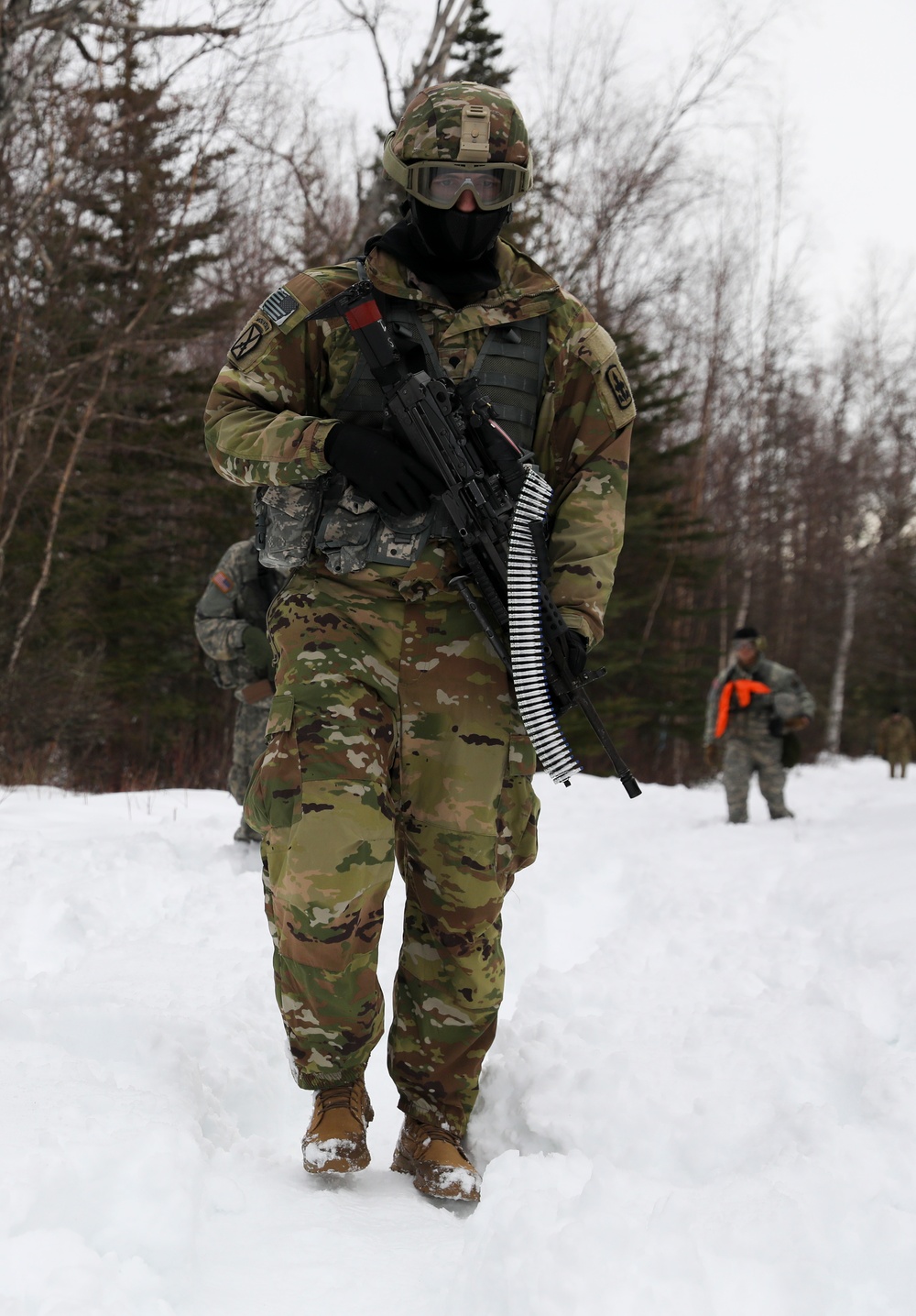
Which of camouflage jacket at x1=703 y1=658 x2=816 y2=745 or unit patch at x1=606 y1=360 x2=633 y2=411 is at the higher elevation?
unit patch at x1=606 y1=360 x2=633 y2=411

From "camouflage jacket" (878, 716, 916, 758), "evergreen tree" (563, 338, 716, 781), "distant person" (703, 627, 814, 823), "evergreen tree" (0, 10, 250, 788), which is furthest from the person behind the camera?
"camouflage jacket" (878, 716, 916, 758)

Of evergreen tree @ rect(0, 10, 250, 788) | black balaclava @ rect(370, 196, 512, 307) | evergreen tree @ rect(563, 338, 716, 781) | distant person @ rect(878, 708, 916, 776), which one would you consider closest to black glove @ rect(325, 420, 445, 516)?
black balaclava @ rect(370, 196, 512, 307)

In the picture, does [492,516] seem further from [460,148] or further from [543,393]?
[460,148]

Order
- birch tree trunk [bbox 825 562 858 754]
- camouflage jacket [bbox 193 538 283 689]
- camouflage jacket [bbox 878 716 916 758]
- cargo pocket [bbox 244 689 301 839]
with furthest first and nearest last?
birch tree trunk [bbox 825 562 858 754] → camouflage jacket [bbox 878 716 916 758] → camouflage jacket [bbox 193 538 283 689] → cargo pocket [bbox 244 689 301 839]

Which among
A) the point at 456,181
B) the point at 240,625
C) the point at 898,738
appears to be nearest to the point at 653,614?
the point at 898,738

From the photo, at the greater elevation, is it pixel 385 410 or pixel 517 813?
pixel 385 410

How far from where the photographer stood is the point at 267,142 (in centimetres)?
1259

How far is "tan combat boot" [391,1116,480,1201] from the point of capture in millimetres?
2223

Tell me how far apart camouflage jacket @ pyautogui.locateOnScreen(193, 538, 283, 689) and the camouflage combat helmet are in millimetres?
3197

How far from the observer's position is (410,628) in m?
2.40

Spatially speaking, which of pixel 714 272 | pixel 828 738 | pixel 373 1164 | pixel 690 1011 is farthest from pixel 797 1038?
pixel 828 738

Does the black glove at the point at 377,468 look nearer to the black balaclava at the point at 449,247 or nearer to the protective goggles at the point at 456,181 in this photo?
the black balaclava at the point at 449,247

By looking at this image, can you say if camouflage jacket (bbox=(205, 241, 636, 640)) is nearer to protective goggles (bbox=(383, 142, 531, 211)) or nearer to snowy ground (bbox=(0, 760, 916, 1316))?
protective goggles (bbox=(383, 142, 531, 211))

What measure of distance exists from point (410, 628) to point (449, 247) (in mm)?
891
